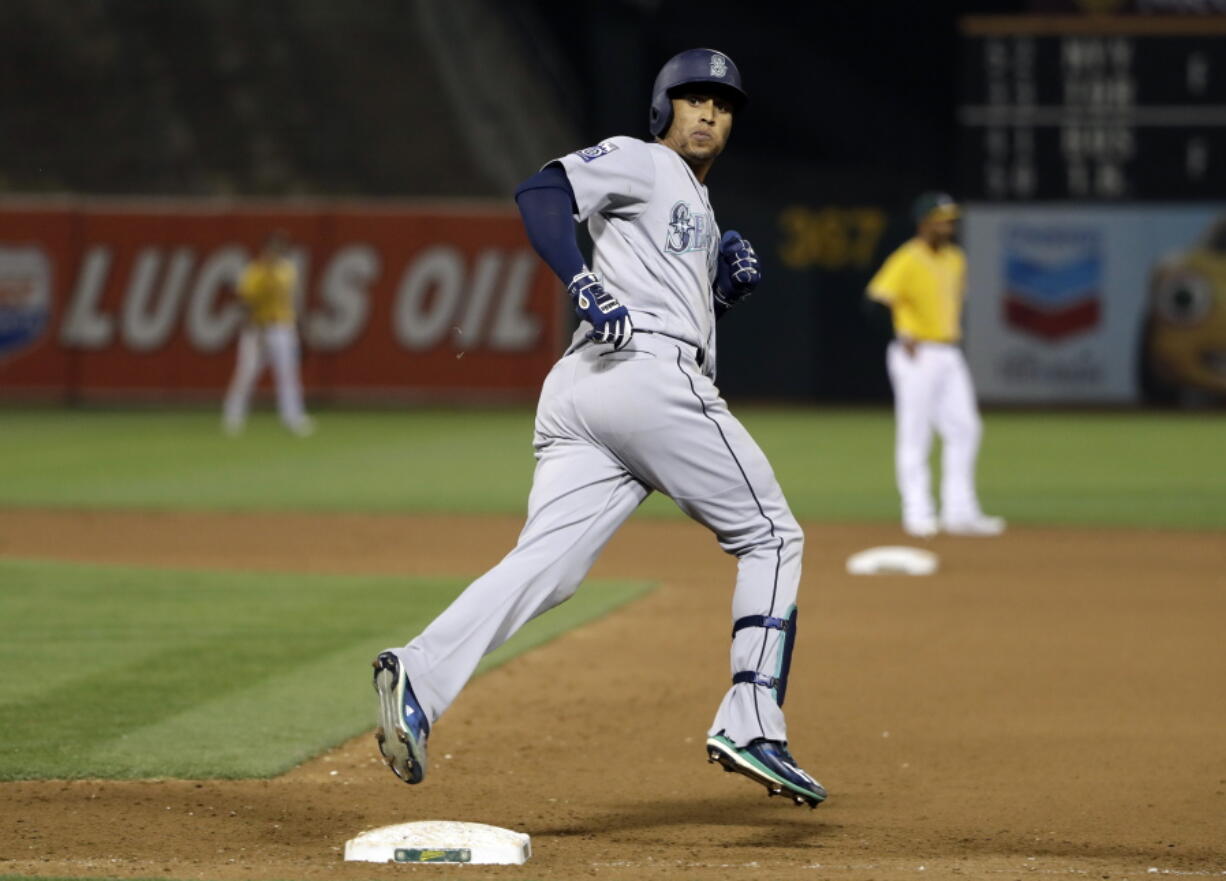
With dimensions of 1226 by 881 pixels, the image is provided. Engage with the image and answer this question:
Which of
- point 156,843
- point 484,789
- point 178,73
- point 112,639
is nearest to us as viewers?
point 156,843

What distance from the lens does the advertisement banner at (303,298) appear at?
26.3 m

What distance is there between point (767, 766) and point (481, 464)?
43.7 ft

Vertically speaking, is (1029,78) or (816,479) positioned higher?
(1029,78)

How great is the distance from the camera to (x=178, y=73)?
33750mm

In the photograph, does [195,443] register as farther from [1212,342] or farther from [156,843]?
[156,843]

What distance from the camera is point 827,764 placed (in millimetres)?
6098

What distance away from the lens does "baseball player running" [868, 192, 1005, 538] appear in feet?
40.9

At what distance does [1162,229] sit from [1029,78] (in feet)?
12.7

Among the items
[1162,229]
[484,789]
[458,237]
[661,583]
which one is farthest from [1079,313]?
[484,789]

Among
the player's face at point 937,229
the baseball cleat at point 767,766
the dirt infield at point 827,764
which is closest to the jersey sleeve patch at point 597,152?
the baseball cleat at point 767,766

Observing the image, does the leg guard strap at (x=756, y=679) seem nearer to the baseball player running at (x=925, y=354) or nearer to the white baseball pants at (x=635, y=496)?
the white baseball pants at (x=635, y=496)

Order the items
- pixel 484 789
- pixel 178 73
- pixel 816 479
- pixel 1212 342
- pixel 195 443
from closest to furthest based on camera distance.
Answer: pixel 484 789
pixel 816 479
pixel 195 443
pixel 1212 342
pixel 178 73

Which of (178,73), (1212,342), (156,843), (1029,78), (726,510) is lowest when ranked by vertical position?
(156,843)

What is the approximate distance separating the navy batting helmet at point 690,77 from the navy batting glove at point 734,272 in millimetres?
382
